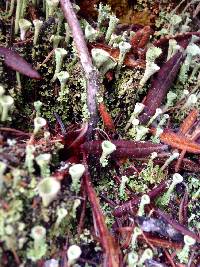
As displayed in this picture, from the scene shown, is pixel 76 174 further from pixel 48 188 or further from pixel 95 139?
pixel 95 139

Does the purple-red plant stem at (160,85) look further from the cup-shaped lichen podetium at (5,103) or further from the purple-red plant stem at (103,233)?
the cup-shaped lichen podetium at (5,103)

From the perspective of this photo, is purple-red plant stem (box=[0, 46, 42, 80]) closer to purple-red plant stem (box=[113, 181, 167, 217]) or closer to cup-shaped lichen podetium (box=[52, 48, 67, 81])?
cup-shaped lichen podetium (box=[52, 48, 67, 81])

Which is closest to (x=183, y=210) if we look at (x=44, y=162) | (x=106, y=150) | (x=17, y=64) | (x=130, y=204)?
(x=130, y=204)

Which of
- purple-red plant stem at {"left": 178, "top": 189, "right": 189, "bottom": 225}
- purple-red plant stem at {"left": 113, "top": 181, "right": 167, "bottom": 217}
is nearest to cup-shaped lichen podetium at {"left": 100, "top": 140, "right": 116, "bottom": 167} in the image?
purple-red plant stem at {"left": 113, "top": 181, "right": 167, "bottom": 217}

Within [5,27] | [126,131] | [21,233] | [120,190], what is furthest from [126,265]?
[5,27]

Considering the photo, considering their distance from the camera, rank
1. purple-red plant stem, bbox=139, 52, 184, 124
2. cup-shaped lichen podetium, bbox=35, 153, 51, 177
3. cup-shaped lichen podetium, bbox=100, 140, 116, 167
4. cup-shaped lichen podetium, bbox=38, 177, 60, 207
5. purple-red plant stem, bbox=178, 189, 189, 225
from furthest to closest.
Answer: purple-red plant stem, bbox=139, 52, 184, 124
purple-red plant stem, bbox=178, 189, 189, 225
cup-shaped lichen podetium, bbox=100, 140, 116, 167
cup-shaped lichen podetium, bbox=35, 153, 51, 177
cup-shaped lichen podetium, bbox=38, 177, 60, 207

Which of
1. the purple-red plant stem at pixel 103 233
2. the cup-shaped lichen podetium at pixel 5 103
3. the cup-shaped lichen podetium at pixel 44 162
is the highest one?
the cup-shaped lichen podetium at pixel 5 103

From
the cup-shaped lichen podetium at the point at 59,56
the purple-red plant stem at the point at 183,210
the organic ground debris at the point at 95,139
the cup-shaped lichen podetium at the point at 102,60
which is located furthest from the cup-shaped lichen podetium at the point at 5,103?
the purple-red plant stem at the point at 183,210
